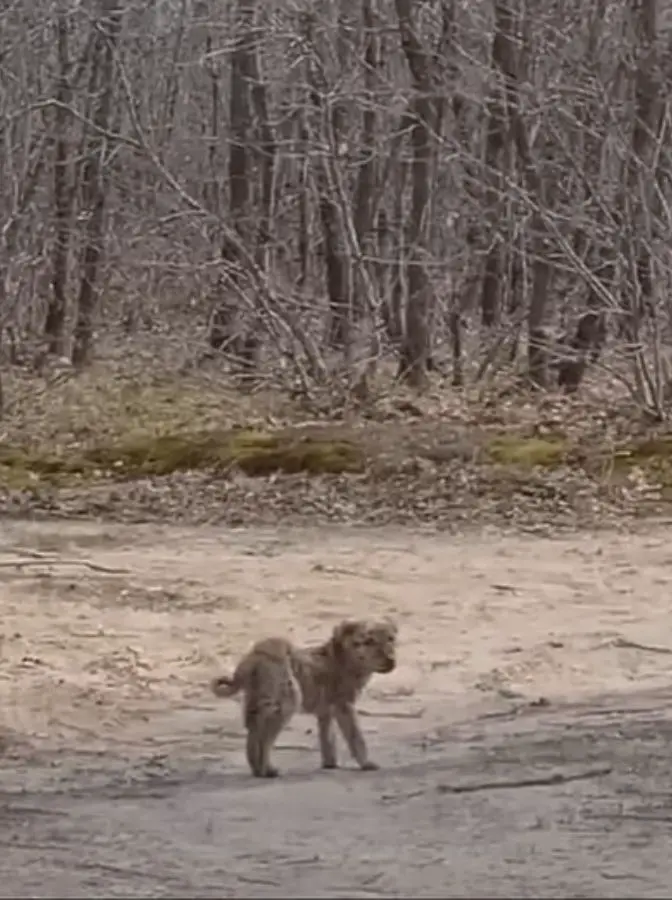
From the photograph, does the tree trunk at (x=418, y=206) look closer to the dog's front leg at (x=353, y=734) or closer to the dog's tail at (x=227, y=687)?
the dog's front leg at (x=353, y=734)

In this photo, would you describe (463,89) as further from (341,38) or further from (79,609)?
(79,609)

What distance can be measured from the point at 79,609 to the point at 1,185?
645 inches

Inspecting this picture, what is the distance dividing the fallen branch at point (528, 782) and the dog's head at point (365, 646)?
1127 millimetres

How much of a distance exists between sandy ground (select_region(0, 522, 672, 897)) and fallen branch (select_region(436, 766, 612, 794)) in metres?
0.02

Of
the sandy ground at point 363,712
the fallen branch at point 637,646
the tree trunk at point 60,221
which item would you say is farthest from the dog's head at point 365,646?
the tree trunk at point 60,221

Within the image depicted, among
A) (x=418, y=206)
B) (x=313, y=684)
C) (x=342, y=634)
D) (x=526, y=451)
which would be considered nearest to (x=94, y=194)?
(x=418, y=206)

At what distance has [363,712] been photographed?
9492 mm

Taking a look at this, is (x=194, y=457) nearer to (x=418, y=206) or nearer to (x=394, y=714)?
(x=418, y=206)

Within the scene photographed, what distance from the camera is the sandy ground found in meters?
5.92

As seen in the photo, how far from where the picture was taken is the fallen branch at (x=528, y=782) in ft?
24.1

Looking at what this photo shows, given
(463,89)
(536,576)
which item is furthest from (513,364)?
(536,576)

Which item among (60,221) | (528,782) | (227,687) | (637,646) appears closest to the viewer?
(528,782)

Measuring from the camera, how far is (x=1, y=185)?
27703mm

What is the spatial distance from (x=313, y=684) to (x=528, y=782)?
1256mm
